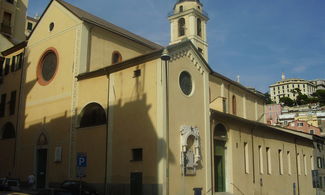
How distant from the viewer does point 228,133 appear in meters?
26.6

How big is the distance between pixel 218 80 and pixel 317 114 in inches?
2368

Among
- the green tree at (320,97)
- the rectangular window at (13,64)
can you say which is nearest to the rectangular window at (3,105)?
the rectangular window at (13,64)

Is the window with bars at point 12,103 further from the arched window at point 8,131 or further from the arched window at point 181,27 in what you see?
the arched window at point 181,27

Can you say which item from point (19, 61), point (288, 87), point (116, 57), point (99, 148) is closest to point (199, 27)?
point (116, 57)

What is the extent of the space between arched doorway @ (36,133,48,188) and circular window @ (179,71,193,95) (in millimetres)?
11558

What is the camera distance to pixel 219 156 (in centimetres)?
2553

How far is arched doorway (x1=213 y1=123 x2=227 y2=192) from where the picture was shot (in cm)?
2494

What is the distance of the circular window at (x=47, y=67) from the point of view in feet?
94.8

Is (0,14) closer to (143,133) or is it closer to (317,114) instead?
(143,133)

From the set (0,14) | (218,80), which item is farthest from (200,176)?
(0,14)

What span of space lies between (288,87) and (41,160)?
162857mm

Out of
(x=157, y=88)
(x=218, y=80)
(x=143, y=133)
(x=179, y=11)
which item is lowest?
(x=143, y=133)

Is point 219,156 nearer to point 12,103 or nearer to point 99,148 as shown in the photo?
point 99,148

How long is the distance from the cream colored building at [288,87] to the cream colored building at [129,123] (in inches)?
5689
